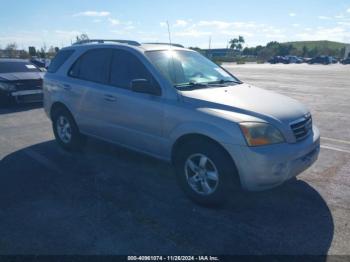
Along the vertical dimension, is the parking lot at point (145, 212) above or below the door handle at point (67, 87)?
below

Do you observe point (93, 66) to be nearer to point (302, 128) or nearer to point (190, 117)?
point (190, 117)

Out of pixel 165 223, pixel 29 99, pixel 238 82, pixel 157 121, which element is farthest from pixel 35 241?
pixel 29 99

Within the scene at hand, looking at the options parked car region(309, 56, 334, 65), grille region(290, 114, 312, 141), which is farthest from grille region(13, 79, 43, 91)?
parked car region(309, 56, 334, 65)

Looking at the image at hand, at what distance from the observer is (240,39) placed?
13050 centimetres

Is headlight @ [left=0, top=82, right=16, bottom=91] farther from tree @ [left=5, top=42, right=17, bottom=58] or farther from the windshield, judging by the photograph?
tree @ [left=5, top=42, right=17, bottom=58]

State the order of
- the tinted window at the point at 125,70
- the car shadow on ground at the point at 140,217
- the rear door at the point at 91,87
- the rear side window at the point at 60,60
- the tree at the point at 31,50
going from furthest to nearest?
the tree at the point at 31,50 < the rear side window at the point at 60,60 < the rear door at the point at 91,87 < the tinted window at the point at 125,70 < the car shadow on ground at the point at 140,217

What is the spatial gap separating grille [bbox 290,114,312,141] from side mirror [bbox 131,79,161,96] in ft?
5.51

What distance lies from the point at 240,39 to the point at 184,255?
444 feet

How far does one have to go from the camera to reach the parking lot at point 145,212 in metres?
3.16

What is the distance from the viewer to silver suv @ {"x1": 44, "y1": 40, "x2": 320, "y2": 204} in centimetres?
350

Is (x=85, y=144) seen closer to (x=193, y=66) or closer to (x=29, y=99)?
(x=193, y=66)

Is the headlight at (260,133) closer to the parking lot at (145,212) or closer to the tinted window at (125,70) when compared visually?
the parking lot at (145,212)

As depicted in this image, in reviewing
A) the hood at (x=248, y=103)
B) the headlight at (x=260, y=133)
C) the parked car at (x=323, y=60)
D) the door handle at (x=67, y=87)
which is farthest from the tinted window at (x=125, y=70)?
the parked car at (x=323, y=60)

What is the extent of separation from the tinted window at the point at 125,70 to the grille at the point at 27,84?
6.67 meters
